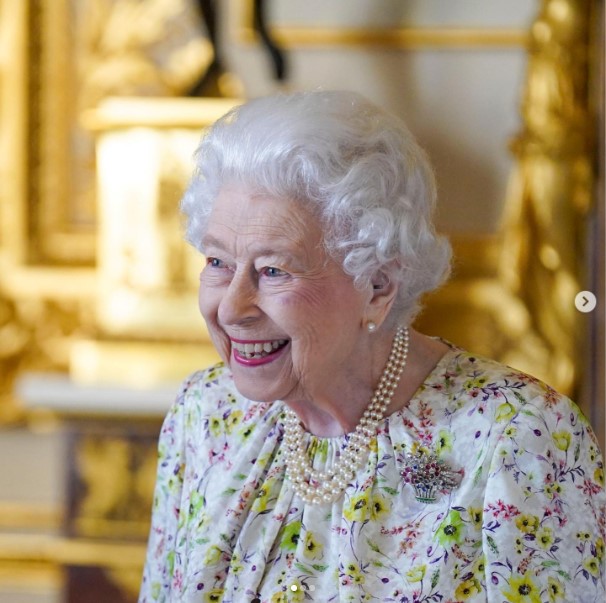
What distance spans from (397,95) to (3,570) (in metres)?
2.09

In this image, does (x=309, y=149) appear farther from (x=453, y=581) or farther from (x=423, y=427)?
(x=453, y=581)

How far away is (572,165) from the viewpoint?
10.6 ft

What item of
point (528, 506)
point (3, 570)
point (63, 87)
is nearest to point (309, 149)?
point (528, 506)

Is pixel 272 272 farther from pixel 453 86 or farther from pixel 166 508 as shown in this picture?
pixel 453 86

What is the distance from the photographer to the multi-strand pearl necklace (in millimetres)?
1544

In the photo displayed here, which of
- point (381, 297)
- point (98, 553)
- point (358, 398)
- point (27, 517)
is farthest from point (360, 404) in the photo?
point (27, 517)

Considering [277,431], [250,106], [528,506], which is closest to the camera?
[528,506]

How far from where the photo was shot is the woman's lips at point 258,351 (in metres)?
1.47

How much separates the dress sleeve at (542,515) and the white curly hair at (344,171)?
0.27 metres

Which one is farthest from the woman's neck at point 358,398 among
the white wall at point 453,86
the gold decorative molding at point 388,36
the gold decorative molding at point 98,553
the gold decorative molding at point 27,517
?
the gold decorative molding at point 27,517

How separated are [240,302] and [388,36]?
2.36 m

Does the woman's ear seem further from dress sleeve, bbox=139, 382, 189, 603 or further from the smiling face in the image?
dress sleeve, bbox=139, 382, 189, 603

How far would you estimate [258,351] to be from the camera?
1.47 m

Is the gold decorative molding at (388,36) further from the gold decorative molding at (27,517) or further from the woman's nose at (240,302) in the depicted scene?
the woman's nose at (240,302)
